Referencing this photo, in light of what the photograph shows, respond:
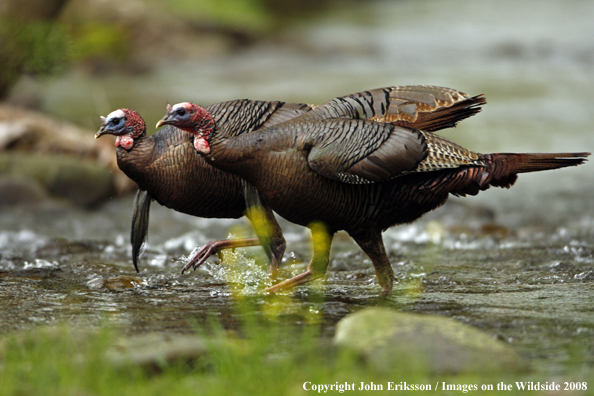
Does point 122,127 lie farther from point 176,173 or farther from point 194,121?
point 194,121

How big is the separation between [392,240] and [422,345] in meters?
4.62

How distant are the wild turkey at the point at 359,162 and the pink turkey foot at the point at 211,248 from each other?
27.7 inches

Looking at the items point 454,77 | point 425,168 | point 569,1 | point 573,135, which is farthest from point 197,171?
point 569,1

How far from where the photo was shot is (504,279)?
17.1 feet

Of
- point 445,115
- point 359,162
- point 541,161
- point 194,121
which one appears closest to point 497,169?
point 541,161

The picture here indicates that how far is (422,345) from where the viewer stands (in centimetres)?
321

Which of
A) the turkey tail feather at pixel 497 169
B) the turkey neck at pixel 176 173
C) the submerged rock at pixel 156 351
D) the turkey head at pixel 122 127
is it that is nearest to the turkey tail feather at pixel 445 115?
the turkey tail feather at pixel 497 169

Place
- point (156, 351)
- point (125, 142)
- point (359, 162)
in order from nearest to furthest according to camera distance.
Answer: point (156, 351) → point (359, 162) → point (125, 142)

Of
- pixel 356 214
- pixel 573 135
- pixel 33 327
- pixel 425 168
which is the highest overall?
pixel 573 135

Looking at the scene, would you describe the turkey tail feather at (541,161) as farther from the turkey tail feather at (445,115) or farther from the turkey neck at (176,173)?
the turkey neck at (176,173)

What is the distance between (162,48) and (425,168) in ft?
59.5

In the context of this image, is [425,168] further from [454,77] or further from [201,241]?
[454,77]

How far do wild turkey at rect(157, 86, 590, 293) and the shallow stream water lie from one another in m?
0.52

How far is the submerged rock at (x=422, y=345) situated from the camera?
309 centimetres
